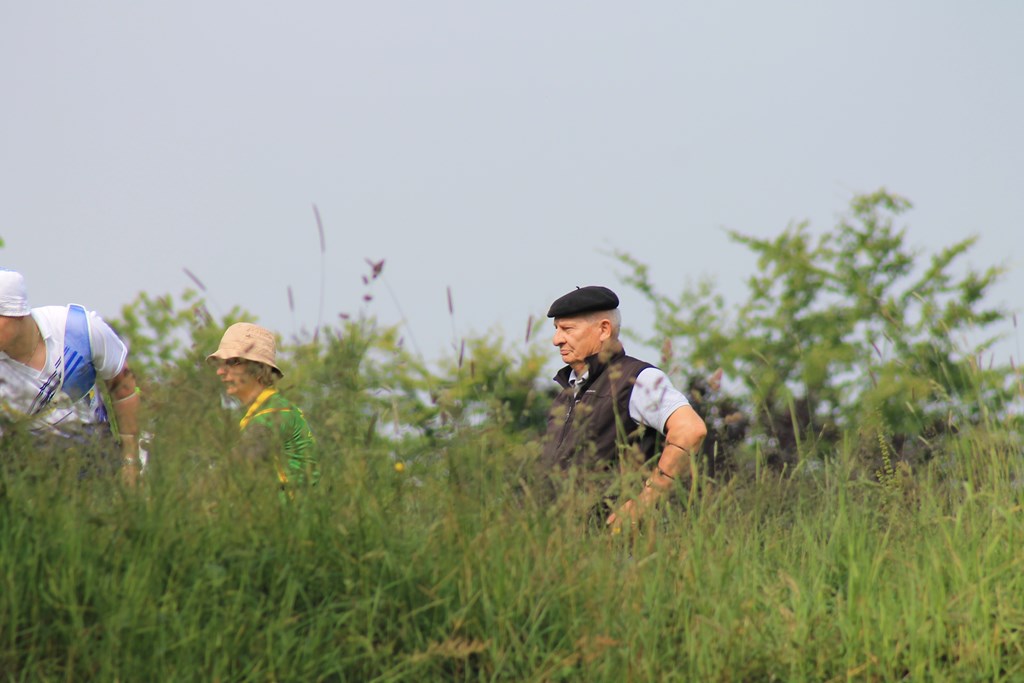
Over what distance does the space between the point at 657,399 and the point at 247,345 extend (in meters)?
1.89

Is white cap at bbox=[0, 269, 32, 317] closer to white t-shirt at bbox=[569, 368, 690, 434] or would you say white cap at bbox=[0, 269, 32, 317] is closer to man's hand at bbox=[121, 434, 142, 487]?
man's hand at bbox=[121, 434, 142, 487]

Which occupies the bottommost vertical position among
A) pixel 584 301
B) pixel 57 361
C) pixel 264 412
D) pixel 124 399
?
pixel 264 412

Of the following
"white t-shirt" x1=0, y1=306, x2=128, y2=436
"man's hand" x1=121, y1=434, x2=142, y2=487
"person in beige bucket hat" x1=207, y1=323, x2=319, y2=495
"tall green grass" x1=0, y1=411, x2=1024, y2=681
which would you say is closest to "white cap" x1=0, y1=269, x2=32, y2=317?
"white t-shirt" x1=0, y1=306, x2=128, y2=436

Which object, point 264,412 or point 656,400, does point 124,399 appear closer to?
point 264,412

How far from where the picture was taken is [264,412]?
13.6ft

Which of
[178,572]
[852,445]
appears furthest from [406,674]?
[852,445]

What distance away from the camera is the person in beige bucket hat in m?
3.95

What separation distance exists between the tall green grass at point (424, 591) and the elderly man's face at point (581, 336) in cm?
150

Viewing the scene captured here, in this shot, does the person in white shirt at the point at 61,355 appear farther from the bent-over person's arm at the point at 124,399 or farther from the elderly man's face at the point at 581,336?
the elderly man's face at the point at 581,336

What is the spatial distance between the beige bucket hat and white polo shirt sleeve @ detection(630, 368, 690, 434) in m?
1.71

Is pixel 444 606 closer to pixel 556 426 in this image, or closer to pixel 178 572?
pixel 178 572

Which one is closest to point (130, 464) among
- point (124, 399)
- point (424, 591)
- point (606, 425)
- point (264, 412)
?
point (264, 412)

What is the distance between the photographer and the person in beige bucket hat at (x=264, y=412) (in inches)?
156

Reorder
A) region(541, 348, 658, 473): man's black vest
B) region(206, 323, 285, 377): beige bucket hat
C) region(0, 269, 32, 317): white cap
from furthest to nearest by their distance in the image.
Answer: region(0, 269, 32, 317): white cap < region(541, 348, 658, 473): man's black vest < region(206, 323, 285, 377): beige bucket hat
